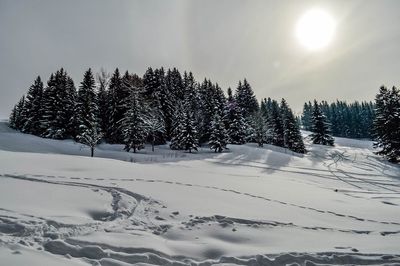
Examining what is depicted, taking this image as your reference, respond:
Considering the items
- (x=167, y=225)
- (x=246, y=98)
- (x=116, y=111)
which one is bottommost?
(x=167, y=225)

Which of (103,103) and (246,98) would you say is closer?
(103,103)

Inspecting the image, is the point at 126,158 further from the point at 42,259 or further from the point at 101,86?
the point at 42,259

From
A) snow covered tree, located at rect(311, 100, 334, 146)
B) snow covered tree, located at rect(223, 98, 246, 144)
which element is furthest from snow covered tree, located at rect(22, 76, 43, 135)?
snow covered tree, located at rect(311, 100, 334, 146)

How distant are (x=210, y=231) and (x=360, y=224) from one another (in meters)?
5.76

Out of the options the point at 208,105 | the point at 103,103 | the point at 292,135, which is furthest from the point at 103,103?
the point at 292,135

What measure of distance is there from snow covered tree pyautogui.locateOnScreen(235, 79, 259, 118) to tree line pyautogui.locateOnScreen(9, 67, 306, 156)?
7.17 feet

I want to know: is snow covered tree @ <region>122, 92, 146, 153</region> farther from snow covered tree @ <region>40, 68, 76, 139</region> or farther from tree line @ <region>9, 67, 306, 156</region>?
snow covered tree @ <region>40, 68, 76, 139</region>

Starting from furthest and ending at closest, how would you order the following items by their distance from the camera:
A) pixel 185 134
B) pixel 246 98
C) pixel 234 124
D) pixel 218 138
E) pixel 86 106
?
pixel 246 98 < pixel 234 124 < pixel 218 138 < pixel 185 134 < pixel 86 106

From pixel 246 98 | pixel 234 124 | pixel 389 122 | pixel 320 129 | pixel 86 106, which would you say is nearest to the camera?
pixel 389 122

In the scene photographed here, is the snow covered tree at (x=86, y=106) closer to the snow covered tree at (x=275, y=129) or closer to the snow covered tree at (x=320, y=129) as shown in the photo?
the snow covered tree at (x=275, y=129)

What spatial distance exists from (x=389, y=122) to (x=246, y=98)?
33.4m

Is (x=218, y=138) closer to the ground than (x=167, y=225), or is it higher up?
higher up

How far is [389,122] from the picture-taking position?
3912 cm

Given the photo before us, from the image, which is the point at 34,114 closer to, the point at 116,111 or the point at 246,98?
the point at 116,111
